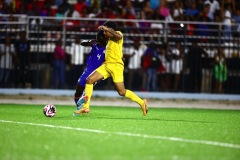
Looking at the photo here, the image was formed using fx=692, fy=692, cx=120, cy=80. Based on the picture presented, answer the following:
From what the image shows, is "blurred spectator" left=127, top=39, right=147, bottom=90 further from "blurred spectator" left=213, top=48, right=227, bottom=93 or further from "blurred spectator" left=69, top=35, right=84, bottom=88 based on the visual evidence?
"blurred spectator" left=213, top=48, right=227, bottom=93

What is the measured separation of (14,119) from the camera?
15.7 metres

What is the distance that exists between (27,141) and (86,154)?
1.76 m

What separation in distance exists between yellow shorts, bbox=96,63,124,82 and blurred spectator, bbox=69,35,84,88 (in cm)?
937

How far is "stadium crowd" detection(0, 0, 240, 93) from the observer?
2597 centimetres

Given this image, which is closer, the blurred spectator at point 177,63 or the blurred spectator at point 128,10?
the blurred spectator at point 177,63

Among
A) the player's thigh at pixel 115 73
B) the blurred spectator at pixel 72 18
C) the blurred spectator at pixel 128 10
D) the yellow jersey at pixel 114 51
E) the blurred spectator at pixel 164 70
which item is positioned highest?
the blurred spectator at pixel 128 10

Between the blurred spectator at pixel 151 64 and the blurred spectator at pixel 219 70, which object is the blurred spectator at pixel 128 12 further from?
the blurred spectator at pixel 219 70

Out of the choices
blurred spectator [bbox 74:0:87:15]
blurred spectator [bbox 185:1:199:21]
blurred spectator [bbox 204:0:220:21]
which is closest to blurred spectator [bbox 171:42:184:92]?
blurred spectator [bbox 185:1:199:21]

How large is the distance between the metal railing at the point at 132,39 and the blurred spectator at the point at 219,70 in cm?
15

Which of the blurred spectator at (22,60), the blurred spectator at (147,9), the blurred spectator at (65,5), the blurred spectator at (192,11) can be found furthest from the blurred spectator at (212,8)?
the blurred spectator at (22,60)

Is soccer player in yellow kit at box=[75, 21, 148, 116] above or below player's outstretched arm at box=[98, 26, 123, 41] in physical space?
below

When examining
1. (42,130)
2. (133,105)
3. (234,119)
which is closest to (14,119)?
(42,130)

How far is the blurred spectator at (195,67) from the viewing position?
26312 millimetres

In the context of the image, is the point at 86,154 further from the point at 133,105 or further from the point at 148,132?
the point at 133,105
